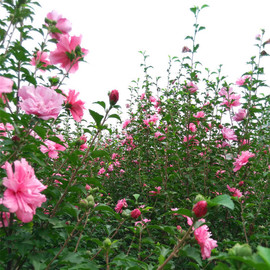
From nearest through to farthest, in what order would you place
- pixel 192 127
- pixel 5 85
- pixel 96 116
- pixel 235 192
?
pixel 5 85, pixel 96 116, pixel 235 192, pixel 192 127

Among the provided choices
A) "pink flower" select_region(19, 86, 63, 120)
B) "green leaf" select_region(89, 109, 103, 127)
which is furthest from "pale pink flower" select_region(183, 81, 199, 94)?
"pink flower" select_region(19, 86, 63, 120)

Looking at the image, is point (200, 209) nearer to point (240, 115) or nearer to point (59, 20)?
point (59, 20)

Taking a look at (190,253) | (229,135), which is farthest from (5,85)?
(229,135)

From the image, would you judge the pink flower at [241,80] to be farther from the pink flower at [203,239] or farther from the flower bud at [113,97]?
the pink flower at [203,239]

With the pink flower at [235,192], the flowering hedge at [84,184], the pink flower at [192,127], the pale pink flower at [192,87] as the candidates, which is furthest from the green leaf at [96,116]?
the pale pink flower at [192,87]

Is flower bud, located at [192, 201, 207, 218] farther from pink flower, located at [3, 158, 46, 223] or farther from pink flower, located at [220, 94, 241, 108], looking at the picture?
pink flower, located at [220, 94, 241, 108]

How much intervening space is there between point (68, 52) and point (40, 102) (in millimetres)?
429

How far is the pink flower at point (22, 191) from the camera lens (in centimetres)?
81

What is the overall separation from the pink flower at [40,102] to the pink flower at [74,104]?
0.87 ft

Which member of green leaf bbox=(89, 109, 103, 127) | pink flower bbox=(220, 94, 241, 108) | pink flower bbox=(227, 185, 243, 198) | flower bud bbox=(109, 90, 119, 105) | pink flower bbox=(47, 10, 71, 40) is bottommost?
pink flower bbox=(227, 185, 243, 198)

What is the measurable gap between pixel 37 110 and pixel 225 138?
2.11m

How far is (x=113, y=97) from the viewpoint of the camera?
115cm

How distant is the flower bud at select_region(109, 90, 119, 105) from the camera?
1.15 meters

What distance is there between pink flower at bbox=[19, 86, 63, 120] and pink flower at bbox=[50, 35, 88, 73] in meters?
0.33
